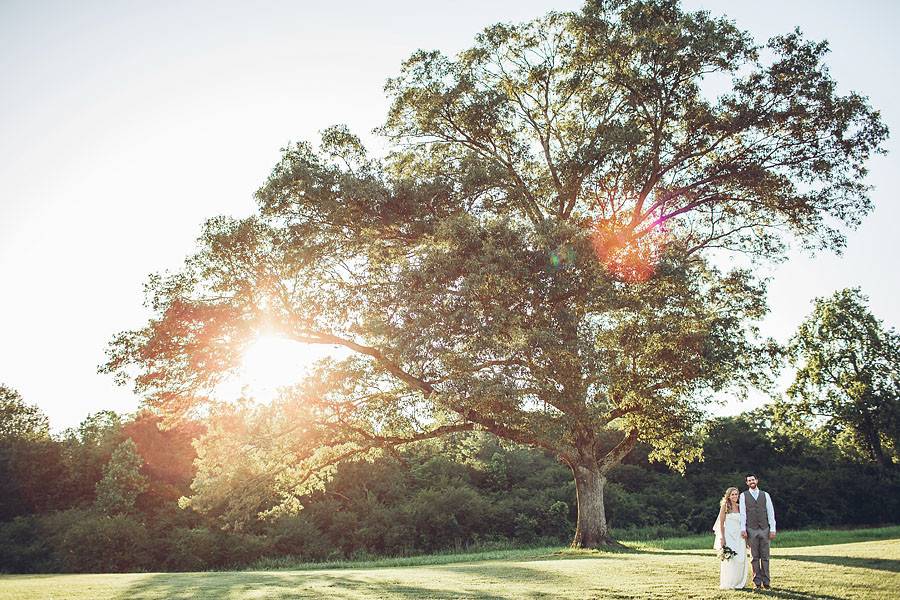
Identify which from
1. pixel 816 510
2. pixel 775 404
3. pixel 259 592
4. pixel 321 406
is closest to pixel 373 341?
pixel 321 406

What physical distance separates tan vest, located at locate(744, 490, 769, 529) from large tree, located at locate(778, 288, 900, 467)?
2609 centimetres

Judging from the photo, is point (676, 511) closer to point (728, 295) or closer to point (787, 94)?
point (728, 295)

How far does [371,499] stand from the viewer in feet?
105

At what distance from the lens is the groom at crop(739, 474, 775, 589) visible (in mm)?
9586

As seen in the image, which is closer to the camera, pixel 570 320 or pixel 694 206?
pixel 570 320

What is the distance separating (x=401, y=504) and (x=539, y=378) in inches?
760

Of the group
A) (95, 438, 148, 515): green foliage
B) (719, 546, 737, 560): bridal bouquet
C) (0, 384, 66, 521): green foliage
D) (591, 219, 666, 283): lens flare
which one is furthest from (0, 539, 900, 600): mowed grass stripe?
(0, 384, 66, 521): green foliage

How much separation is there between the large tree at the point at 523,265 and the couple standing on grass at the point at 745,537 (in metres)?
5.53

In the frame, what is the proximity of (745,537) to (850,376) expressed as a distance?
2718 cm

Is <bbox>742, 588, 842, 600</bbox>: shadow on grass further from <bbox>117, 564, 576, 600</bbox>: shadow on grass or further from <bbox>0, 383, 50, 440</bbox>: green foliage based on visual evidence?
<bbox>0, 383, 50, 440</bbox>: green foliage

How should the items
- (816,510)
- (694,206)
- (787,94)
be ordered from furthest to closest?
(816,510) → (694,206) → (787,94)

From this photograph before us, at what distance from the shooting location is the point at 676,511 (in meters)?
33.4

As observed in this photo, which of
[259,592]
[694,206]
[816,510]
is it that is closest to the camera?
[259,592]

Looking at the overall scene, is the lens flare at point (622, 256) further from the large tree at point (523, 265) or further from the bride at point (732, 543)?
the bride at point (732, 543)
